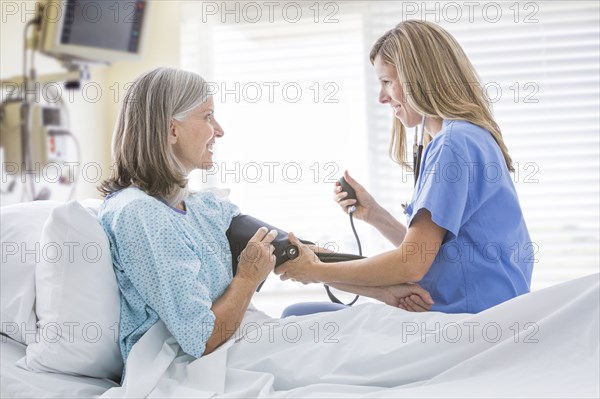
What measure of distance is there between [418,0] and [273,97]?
0.87 meters

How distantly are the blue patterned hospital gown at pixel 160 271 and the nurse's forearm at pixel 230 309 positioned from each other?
1.1 inches

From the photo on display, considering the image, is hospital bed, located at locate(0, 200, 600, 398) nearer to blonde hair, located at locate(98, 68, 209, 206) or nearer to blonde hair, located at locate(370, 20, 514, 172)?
blonde hair, located at locate(98, 68, 209, 206)

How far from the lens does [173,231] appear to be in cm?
150

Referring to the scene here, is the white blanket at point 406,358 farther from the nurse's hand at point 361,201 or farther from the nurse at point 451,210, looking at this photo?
the nurse's hand at point 361,201

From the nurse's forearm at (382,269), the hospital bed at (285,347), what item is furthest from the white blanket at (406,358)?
the nurse's forearm at (382,269)

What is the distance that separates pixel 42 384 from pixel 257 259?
0.54 meters

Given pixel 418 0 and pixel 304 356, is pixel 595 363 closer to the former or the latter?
pixel 304 356

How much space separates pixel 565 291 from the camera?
54.4 inches

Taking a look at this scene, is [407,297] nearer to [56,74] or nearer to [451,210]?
[451,210]

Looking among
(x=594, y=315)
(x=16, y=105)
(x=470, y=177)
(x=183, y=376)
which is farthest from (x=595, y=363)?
(x=16, y=105)

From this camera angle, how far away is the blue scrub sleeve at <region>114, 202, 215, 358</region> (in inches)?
56.1

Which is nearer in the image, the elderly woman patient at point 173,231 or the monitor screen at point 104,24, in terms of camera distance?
the elderly woman patient at point 173,231

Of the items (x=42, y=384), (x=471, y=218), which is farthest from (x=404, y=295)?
(x=42, y=384)

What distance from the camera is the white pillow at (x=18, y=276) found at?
1481 mm
